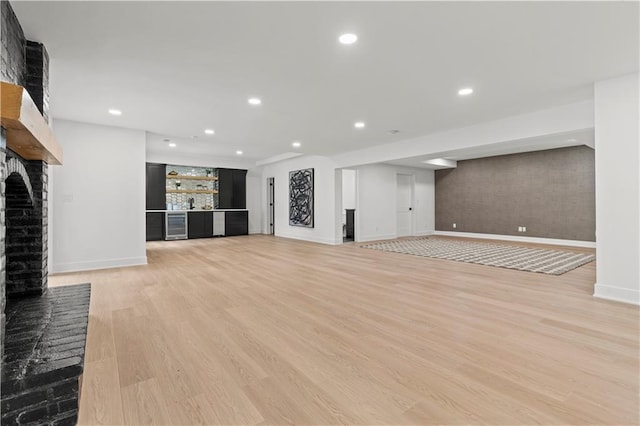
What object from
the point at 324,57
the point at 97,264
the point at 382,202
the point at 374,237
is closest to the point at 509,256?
the point at 374,237

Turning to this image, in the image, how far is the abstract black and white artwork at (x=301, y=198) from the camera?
8.55m

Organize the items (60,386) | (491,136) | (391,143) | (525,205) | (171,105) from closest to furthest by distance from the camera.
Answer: (60,386) < (171,105) < (491,136) < (391,143) < (525,205)

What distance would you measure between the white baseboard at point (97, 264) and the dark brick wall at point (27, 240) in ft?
8.92

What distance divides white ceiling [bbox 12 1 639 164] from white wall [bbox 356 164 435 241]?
150 inches

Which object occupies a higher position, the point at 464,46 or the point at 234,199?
the point at 464,46

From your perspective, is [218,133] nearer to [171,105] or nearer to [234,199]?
[171,105]

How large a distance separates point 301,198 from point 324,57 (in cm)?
621

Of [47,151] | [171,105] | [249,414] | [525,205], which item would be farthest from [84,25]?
[525,205]

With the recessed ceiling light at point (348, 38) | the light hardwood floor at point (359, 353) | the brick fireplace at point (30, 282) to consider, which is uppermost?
the recessed ceiling light at point (348, 38)

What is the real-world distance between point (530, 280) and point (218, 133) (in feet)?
17.7

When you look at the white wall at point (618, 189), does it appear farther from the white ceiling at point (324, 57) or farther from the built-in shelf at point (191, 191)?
the built-in shelf at point (191, 191)

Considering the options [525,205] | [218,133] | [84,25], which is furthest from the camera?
[525,205]

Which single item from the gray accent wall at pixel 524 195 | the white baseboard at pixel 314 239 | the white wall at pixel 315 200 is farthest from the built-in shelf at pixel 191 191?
the gray accent wall at pixel 524 195

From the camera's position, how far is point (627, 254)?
10.2 ft
